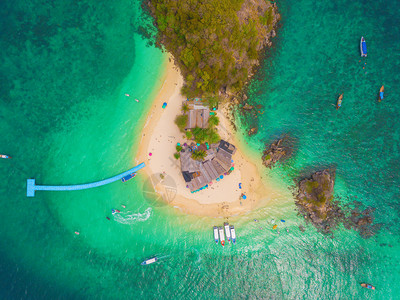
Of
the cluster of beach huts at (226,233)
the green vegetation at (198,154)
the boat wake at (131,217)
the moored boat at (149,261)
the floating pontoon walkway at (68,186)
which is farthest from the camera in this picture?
the boat wake at (131,217)

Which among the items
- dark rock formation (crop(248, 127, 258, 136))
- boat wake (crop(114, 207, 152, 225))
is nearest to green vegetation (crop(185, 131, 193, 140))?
dark rock formation (crop(248, 127, 258, 136))

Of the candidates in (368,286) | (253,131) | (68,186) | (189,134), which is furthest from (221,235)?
(68,186)

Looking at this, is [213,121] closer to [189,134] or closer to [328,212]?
[189,134]

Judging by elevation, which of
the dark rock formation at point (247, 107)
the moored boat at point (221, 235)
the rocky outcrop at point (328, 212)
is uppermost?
the dark rock formation at point (247, 107)

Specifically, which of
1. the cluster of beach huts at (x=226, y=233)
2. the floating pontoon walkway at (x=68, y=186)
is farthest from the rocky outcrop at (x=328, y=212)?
the floating pontoon walkway at (x=68, y=186)

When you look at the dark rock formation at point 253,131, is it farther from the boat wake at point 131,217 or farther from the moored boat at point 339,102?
the boat wake at point 131,217

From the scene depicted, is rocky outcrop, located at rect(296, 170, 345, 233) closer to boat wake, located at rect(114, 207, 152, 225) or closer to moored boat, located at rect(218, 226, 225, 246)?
moored boat, located at rect(218, 226, 225, 246)
